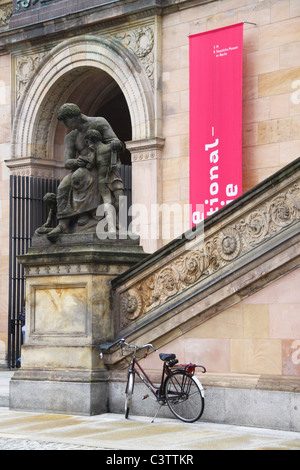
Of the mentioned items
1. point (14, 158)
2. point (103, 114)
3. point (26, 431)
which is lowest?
point (26, 431)

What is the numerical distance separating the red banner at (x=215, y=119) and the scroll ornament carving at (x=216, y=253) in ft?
14.4

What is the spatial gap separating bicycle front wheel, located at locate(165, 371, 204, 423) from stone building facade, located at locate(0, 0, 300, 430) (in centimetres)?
35

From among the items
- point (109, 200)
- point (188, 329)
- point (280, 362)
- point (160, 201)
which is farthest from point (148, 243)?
point (280, 362)

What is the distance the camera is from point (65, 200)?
14.4 metres

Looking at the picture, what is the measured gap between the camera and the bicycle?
490 inches

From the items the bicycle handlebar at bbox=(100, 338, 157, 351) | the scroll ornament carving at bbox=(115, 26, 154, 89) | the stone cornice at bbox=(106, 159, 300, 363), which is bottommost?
the bicycle handlebar at bbox=(100, 338, 157, 351)

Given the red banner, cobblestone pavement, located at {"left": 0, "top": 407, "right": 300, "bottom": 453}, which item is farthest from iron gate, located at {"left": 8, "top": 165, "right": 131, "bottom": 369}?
cobblestone pavement, located at {"left": 0, "top": 407, "right": 300, "bottom": 453}

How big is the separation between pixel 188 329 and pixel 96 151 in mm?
3190

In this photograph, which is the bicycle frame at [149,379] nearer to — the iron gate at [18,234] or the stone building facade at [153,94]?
the stone building facade at [153,94]

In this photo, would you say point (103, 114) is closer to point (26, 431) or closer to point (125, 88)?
point (125, 88)

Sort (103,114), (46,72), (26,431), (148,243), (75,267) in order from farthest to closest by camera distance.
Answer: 1. (103,114)
2. (46,72)
3. (148,243)
4. (75,267)
5. (26,431)

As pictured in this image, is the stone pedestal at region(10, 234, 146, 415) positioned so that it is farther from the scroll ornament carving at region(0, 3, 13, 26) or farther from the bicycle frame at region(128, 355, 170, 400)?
the scroll ornament carving at region(0, 3, 13, 26)

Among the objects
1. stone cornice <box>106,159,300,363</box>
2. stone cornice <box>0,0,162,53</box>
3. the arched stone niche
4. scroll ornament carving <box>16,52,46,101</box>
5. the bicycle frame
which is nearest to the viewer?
stone cornice <box>106,159,300,363</box>

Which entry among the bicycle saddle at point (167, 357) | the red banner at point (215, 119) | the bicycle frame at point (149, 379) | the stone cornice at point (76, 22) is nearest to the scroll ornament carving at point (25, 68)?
the stone cornice at point (76, 22)
